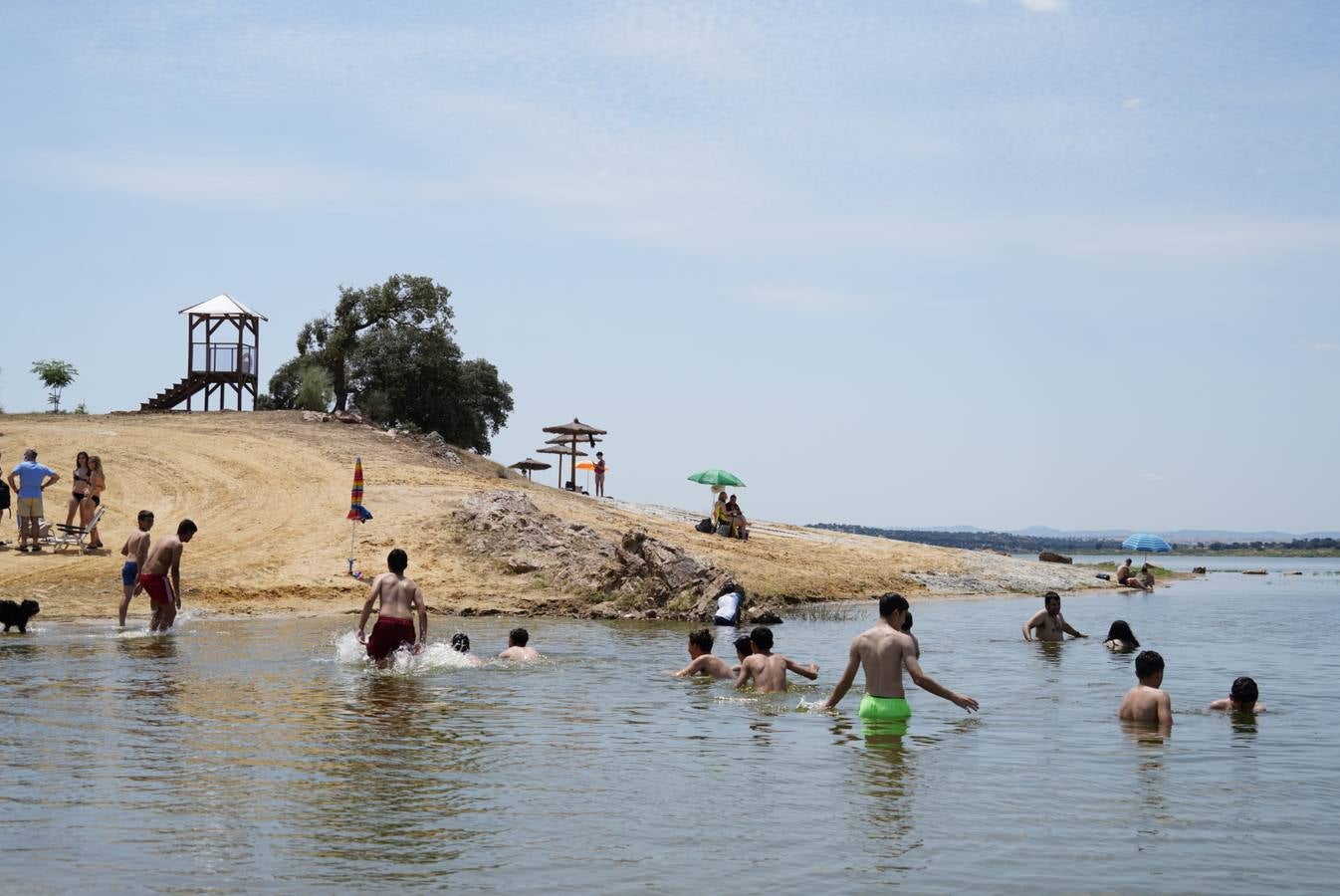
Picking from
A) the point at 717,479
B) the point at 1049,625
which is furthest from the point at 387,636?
the point at 717,479

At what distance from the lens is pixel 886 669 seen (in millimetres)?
12547

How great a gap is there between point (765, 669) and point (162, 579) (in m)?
9.58

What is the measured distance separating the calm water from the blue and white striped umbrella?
3425 cm

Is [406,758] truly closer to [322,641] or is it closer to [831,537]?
[322,641]

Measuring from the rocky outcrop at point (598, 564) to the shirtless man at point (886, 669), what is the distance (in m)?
13.1

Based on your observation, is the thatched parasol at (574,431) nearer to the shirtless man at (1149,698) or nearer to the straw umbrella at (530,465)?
the straw umbrella at (530,465)

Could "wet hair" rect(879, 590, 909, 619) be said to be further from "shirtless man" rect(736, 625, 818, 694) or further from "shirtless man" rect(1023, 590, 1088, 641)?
"shirtless man" rect(1023, 590, 1088, 641)

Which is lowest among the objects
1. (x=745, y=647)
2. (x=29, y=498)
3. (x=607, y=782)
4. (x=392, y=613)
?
(x=607, y=782)

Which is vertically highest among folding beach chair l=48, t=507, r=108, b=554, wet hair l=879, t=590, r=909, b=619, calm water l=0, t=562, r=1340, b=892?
folding beach chair l=48, t=507, r=108, b=554

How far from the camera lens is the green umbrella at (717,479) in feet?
132

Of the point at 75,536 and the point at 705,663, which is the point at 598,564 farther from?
the point at 705,663

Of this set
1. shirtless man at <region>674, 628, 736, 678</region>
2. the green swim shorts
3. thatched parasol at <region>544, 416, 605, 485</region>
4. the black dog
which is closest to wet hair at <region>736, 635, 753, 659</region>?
shirtless man at <region>674, 628, 736, 678</region>

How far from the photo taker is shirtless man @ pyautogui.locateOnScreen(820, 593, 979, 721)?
12.1 metres

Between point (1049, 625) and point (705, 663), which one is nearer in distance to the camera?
point (705, 663)
